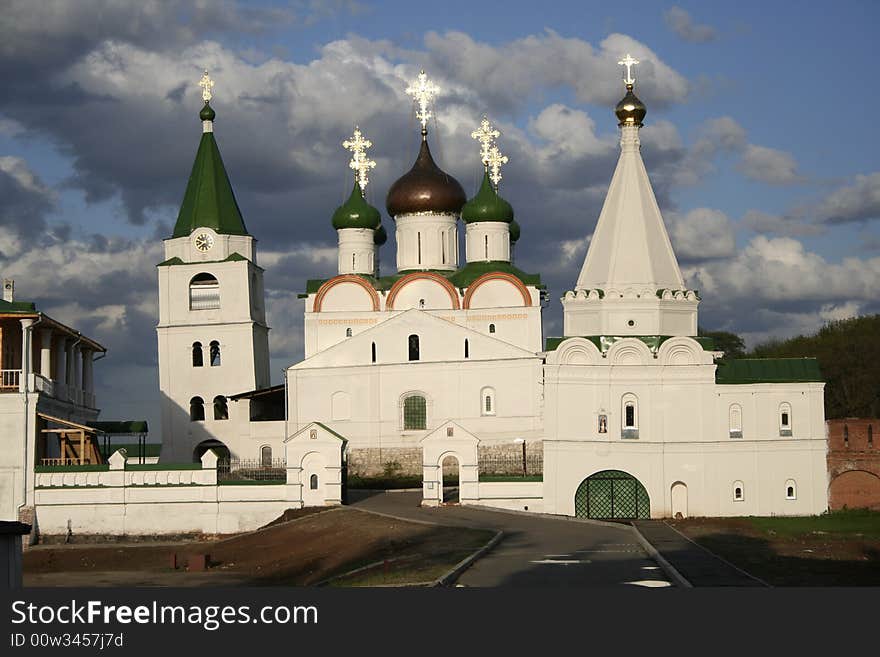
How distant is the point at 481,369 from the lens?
144 ft

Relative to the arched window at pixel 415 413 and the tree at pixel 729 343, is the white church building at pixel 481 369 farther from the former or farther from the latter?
the tree at pixel 729 343

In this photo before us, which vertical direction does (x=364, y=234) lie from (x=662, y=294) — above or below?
above

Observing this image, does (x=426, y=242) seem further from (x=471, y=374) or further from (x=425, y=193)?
(x=471, y=374)

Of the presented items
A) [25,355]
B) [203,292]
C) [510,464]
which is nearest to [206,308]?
[203,292]

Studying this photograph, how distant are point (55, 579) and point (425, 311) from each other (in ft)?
62.5

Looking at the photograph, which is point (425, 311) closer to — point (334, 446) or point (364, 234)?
point (364, 234)

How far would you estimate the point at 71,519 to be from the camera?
34.3 metres

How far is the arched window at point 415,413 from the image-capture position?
44281 millimetres

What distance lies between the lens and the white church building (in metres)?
34.0

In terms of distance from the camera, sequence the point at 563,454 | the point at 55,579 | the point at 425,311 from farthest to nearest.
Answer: the point at 425,311 → the point at 563,454 → the point at 55,579

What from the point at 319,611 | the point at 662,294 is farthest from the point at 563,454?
the point at 319,611

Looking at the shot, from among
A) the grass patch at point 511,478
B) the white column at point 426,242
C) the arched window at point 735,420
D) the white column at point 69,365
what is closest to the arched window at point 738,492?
the arched window at point 735,420

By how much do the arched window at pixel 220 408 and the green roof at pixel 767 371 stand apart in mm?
18108

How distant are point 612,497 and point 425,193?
53.9 ft
